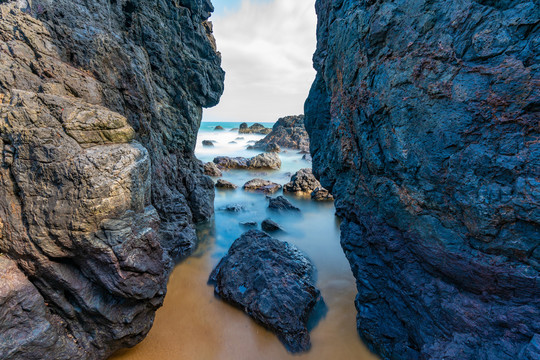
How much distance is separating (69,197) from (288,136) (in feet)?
131

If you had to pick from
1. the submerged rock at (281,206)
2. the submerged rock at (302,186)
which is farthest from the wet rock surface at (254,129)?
the submerged rock at (281,206)

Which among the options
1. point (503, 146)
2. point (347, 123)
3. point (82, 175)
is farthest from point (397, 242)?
point (82, 175)

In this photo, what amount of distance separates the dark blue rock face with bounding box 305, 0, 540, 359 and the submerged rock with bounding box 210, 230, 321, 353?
4.75ft

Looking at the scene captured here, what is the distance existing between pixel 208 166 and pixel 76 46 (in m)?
15.7

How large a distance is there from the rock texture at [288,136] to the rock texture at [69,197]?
32.5m

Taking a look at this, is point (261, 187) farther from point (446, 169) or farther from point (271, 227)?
point (446, 169)

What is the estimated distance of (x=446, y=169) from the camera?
319 cm

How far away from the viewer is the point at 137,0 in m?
6.87

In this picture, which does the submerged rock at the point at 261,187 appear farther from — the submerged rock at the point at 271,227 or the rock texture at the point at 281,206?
the submerged rock at the point at 271,227

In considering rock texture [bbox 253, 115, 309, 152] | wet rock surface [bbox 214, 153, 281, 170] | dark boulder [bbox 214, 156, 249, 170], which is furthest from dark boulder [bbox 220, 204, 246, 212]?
rock texture [bbox 253, 115, 309, 152]

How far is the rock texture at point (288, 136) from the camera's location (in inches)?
1583

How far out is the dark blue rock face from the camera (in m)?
2.61

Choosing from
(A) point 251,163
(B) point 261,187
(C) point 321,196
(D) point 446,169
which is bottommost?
(B) point 261,187

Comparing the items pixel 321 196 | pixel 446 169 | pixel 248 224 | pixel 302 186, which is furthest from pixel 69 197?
pixel 302 186
